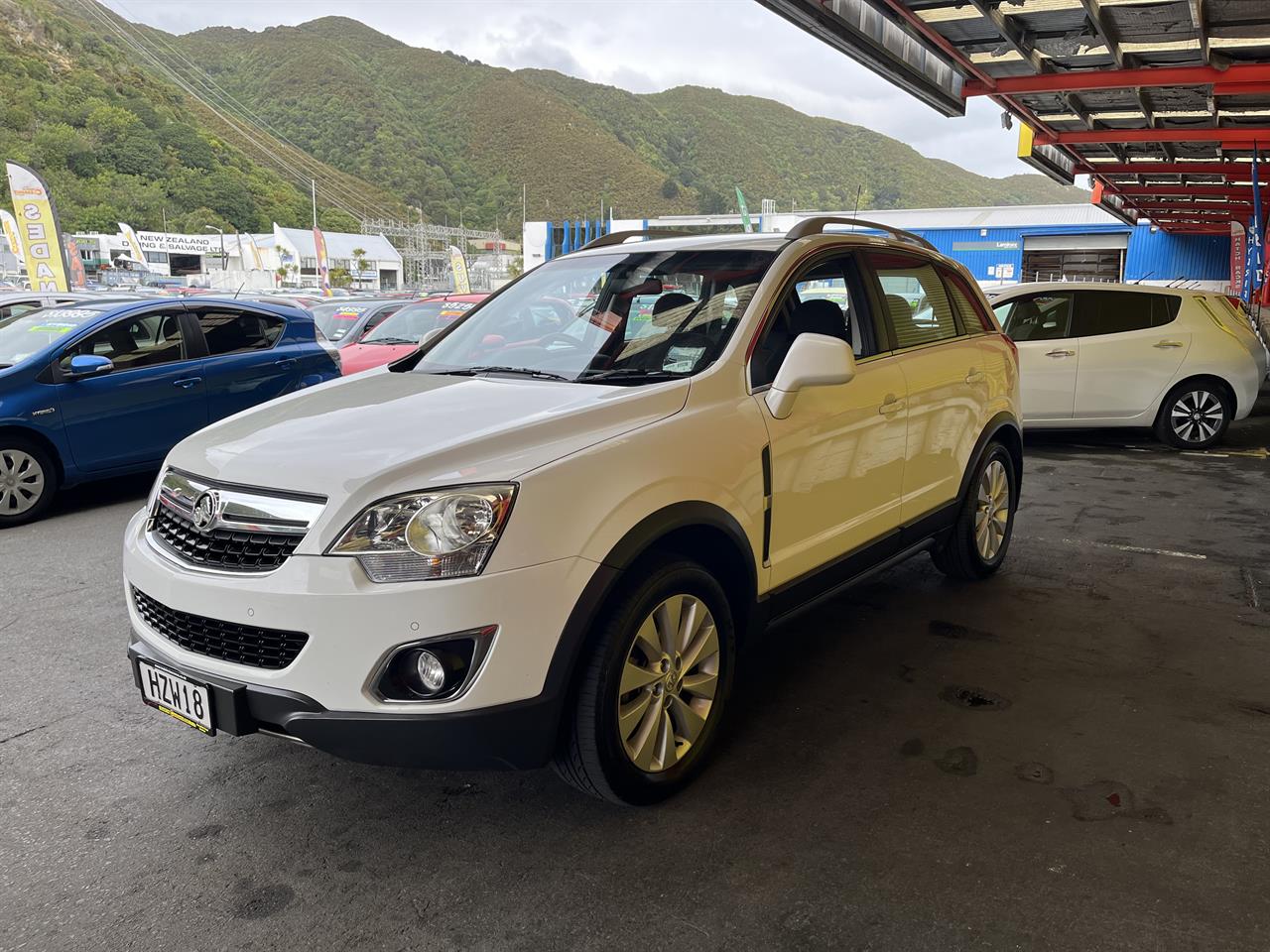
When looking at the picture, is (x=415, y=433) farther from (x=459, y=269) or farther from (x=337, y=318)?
(x=459, y=269)

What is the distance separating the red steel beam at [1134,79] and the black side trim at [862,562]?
25.3 feet

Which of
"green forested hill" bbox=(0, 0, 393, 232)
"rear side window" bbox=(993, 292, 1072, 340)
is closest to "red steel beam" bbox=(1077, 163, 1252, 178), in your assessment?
"rear side window" bbox=(993, 292, 1072, 340)

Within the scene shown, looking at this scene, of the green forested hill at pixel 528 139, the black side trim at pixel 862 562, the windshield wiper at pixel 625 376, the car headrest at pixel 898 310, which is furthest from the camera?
the green forested hill at pixel 528 139

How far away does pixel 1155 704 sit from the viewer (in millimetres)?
3568

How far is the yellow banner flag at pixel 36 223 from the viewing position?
20.1 metres

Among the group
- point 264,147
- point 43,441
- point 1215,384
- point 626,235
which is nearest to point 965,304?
point 626,235

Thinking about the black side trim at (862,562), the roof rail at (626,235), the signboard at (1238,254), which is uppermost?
the signboard at (1238,254)

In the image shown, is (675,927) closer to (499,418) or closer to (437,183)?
(499,418)

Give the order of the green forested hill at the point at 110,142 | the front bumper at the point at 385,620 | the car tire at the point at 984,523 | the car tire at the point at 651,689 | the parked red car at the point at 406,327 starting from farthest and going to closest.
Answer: the green forested hill at the point at 110,142, the parked red car at the point at 406,327, the car tire at the point at 984,523, the car tire at the point at 651,689, the front bumper at the point at 385,620

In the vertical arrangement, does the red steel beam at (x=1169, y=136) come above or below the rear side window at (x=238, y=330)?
above

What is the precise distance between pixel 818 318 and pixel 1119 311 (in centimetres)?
723

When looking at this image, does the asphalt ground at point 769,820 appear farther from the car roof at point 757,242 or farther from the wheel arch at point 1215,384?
the wheel arch at point 1215,384

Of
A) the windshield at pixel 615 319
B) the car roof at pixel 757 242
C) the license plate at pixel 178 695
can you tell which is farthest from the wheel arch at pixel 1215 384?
the license plate at pixel 178 695

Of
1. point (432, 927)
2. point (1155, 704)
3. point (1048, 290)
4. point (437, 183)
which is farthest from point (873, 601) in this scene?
point (437, 183)
